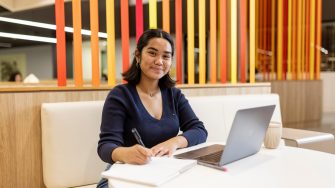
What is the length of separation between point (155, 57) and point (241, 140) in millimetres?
720

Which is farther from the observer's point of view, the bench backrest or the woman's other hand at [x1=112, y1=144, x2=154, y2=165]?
the bench backrest

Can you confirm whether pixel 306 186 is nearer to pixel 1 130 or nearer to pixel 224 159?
pixel 224 159

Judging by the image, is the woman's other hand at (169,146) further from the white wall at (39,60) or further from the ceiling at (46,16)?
the white wall at (39,60)

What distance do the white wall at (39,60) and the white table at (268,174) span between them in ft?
45.5

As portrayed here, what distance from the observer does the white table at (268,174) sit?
102 centimetres

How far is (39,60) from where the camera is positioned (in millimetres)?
14320

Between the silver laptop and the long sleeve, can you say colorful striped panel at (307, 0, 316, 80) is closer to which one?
the long sleeve

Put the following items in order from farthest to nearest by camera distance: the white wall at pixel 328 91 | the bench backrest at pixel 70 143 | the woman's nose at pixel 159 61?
the white wall at pixel 328 91 < the bench backrest at pixel 70 143 < the woman's nose at pixel 159 61

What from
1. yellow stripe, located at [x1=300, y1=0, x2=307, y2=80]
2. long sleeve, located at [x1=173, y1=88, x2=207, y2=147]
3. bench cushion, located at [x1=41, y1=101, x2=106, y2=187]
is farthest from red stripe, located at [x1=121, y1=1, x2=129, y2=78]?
yellow stripe, located at [x1=300, y1=0, x2=307, y2=80]

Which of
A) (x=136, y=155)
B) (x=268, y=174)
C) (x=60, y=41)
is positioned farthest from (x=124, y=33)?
(x=268, y=174)

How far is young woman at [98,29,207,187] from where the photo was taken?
1.56 metres

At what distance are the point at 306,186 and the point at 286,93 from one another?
4680mm

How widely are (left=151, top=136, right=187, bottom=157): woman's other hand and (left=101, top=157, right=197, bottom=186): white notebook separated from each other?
11 cm

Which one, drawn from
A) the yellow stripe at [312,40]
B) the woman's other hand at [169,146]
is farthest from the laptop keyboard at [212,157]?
the yellow stripe at [312,40]
